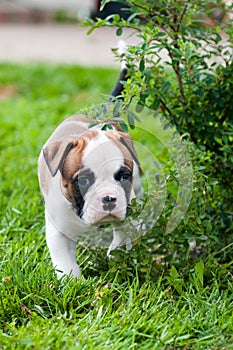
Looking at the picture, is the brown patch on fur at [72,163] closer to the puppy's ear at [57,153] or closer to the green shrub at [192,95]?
the puppy's ear at [57,153]

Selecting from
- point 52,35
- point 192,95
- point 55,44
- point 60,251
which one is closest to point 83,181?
point 60,251

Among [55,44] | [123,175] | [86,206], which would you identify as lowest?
[55,44]

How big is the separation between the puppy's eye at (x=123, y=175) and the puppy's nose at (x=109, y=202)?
0.08m

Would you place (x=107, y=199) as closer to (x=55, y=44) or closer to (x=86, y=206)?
(x=86, y=206)

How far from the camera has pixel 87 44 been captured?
11648mm

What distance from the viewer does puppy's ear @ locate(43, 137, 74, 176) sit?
265 cm

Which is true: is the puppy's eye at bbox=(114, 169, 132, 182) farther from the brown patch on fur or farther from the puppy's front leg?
the puppy's front leg

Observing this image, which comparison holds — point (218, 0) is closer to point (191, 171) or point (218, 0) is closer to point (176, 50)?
point (176, 50)

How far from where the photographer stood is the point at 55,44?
11703 millimetres

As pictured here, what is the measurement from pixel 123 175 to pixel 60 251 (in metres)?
0.46

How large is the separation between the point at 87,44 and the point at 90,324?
953cm

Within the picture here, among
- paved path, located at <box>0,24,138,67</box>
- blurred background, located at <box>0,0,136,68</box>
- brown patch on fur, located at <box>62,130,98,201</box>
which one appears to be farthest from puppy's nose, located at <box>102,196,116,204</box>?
paved path, located at <box>0,24,138,67</box>

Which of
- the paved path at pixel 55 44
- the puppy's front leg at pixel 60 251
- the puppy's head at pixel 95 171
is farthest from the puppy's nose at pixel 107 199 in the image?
the paved path at pixel 55 44

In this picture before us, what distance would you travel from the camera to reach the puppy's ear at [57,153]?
8.71 feet
